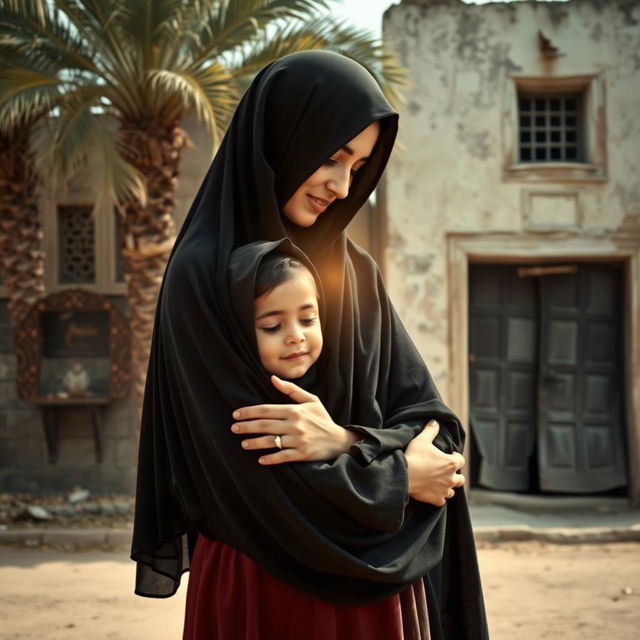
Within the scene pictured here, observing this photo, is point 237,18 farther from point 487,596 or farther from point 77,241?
point 487,596

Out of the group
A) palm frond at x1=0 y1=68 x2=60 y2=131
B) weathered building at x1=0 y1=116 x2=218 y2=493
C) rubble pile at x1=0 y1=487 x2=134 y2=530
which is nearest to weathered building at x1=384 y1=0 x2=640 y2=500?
weathered building at x1=0 y1=116 x2=218 y2=493

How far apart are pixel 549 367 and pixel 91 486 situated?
519cm

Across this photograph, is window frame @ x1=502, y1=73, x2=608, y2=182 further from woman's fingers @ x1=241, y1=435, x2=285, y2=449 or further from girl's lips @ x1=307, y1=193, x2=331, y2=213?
woman's fingers @ x1=241, y1=435, x2=285, y2=449

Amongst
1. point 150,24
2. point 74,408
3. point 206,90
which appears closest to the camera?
point 150,24

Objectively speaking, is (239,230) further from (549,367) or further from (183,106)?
(549,367)

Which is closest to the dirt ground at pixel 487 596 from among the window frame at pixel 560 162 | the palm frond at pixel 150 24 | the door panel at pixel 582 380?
the door panel at pixel 582 380

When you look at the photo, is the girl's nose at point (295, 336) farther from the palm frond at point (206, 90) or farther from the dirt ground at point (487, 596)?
the palm frond at point (206, 90)

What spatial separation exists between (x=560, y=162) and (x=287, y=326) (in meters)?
8.99

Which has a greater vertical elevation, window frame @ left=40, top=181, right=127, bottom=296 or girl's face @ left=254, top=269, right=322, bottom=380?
window frame @ left=40, top=181, right=127, bottom=296

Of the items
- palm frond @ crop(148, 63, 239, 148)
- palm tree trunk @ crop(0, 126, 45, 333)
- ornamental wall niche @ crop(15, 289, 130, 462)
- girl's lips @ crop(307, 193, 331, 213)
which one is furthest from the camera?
ornamental wall niche @ crop(15, 289, 130, 462)

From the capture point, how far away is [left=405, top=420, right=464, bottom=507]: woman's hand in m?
1.96

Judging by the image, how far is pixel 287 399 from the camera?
192 centimetres

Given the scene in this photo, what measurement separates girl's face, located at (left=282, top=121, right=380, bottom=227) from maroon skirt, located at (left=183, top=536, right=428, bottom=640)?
0.75 m

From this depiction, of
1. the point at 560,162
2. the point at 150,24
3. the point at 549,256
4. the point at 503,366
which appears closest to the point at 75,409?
the point at 150,24
